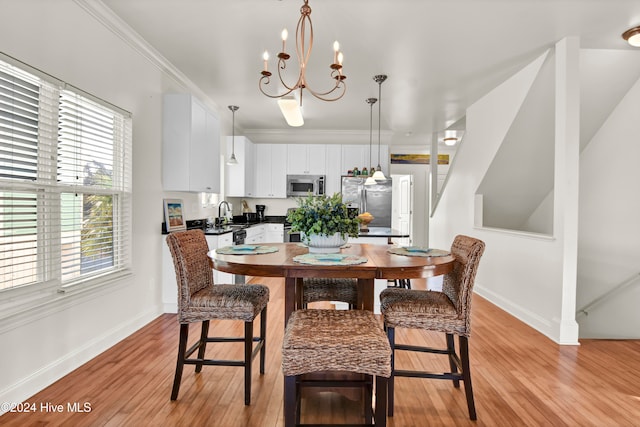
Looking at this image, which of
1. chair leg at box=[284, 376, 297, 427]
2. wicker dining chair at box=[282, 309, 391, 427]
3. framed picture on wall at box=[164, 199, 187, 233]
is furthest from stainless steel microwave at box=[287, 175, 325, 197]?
chair leg at box=[284, 376, 297, 427]

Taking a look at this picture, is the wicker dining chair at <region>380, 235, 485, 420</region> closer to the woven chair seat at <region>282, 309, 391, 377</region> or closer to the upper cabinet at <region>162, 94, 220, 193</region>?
the woven chair seat at <region>282, 309, 391, 377</region>

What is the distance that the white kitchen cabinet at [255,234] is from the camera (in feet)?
16.4

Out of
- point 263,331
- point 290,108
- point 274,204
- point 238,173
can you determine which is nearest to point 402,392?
point 263,331

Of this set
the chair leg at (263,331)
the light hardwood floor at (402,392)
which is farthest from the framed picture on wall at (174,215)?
the chair leg at (263,331)

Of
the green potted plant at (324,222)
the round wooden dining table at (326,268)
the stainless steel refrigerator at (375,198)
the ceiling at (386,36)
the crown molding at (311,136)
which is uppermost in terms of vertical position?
the ceiling at (386,36)

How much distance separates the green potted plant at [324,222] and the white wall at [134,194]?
168cm

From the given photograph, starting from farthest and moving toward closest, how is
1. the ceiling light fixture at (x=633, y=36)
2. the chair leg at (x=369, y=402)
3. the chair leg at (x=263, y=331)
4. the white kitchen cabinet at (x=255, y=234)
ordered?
the white kitchen cabinet at (x=255, y=234), the ceiling light fixture at (x=633, y=36), the chair leg at (x=263, y=331), the chair leg at (x=369, y=402)

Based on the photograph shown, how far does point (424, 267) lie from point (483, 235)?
3.18m

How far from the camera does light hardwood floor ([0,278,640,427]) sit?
1.86 m

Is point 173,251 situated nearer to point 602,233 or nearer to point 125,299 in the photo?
point 125,299

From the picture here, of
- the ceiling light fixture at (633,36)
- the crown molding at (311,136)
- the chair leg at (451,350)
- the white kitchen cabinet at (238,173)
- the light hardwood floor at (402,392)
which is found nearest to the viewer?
the light hardwood floor at (402,392)

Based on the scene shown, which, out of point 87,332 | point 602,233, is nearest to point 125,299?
point 87,332

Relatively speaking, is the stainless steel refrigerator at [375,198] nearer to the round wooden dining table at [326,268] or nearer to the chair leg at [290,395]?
the round wooden dining table at [326,268]

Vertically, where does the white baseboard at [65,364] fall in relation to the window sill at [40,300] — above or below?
below
